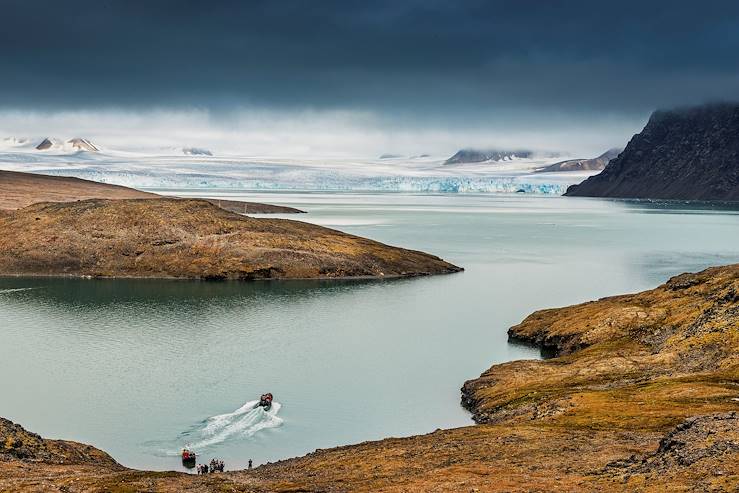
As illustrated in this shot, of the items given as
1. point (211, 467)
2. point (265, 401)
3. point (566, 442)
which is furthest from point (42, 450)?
point (566, 442)

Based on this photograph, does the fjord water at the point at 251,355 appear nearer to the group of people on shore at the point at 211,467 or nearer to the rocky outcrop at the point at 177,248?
the group of people on shore at the point at 211,467

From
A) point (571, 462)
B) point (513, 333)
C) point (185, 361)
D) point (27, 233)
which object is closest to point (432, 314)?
point (513, 333)

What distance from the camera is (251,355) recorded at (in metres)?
84.6

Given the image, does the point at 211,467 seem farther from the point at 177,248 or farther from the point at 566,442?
the point at 177,248

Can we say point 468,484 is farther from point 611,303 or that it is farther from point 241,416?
point 611,303

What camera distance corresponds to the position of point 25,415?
62.3 m

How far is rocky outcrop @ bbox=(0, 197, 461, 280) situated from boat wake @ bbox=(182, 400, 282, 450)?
86562 mm

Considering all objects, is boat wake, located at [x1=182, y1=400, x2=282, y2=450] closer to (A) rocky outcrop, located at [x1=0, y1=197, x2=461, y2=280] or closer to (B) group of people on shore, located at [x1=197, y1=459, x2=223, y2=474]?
(B) group of people on shore, located at [x1=197, y1=459, x2=223, y2=474]

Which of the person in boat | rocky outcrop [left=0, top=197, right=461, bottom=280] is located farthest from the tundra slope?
rocky outcrop [left=0, top=197, right=461, bottom=280]

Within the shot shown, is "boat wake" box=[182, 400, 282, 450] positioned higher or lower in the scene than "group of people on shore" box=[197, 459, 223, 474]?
lower

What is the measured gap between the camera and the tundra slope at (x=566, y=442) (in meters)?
37.3

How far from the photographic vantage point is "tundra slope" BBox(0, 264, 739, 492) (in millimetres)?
37281

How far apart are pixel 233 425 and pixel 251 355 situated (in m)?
25.2

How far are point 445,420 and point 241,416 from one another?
594 inches
